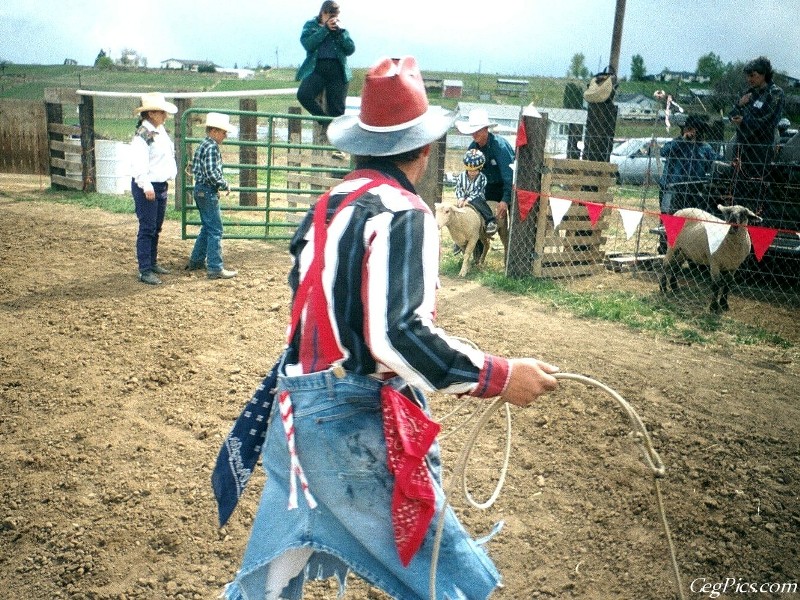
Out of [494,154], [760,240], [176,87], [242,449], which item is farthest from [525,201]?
[176,87]

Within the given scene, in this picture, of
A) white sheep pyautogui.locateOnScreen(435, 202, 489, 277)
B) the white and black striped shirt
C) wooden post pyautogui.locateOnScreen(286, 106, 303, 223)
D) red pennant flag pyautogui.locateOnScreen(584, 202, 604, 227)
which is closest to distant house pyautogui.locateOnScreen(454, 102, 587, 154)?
wooden post pyautogui.locateOnScreen(286, 106, 303, 223)

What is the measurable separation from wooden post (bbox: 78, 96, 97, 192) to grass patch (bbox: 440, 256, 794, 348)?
8700 mm

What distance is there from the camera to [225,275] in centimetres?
824

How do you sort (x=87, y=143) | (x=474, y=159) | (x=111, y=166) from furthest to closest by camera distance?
1. (x=111, y=166)
2. (x=87, y=143)
3. (x=474, y=159)

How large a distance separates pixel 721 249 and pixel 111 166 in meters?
11.2

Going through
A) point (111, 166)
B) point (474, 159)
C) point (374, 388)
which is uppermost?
point (474, 159)

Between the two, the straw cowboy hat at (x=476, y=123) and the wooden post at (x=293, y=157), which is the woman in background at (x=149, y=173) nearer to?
the straw cowboy hat at (x=476, y=123)

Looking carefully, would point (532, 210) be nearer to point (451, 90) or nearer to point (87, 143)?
point (87, 143)

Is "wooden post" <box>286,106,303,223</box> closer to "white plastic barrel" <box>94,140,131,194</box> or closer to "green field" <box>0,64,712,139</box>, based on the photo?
"white plastic barrel" <box>94,140,131,194</box>

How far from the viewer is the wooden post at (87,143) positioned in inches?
555

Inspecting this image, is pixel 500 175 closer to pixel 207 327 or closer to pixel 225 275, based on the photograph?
pixel 225 275

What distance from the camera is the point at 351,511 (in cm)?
202

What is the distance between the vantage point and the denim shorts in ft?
6.64

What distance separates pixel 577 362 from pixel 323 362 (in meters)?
4.15
